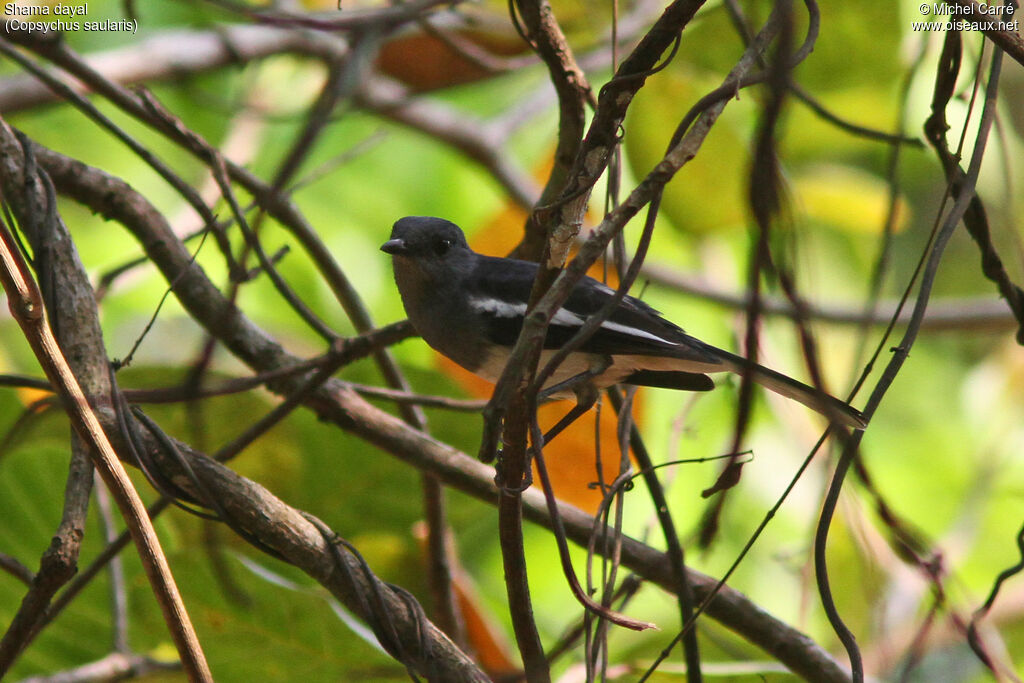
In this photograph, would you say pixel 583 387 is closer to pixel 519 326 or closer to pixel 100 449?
pixel 519 326

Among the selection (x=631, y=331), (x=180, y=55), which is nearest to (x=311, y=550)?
(x=631, y=331)

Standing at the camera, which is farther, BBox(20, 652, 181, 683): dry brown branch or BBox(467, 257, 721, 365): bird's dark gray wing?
BBox(20, 652, 181, 683): dry brown branch

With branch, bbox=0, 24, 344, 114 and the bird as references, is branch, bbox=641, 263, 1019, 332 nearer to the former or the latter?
the bird

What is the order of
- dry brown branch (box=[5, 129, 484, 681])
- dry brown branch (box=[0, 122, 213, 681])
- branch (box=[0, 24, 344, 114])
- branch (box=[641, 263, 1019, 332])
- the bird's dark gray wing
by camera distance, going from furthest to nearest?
branch (box=[641, 263, 1019, 332]) → branch (box=[0, 24, 344, 114]) → the bird's dark gray wing → dry brown branch (box=[5, 129, 484, 681]) → dry brown branch (box=[0, 122, 213, 681])

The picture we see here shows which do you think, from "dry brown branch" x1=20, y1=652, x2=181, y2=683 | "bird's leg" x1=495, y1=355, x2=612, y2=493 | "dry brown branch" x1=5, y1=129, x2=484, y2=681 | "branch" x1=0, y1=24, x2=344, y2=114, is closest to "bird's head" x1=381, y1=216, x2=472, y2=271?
"bird's leg" x1=495, y1=355, x2=612, y2=493

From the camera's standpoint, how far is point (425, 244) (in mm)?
2199

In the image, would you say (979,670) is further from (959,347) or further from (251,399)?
(251,399)

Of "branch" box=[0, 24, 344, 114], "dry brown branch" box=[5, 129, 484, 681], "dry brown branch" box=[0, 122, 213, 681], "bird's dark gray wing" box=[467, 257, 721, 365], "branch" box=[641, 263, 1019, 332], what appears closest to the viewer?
"dry brown branch" box=[0, 122, 213, 681]

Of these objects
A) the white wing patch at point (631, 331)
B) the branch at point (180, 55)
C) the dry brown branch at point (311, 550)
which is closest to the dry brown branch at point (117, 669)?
the dry brown branch at point (311, 550)

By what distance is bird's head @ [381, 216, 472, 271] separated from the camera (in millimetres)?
2172

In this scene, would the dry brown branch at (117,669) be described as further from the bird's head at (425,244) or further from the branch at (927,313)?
the branch at (927,313)

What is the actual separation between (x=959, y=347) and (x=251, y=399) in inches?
166

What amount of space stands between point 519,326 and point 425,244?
1.21 feet

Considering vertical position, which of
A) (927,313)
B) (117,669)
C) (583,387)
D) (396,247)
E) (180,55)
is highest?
(180,55)
